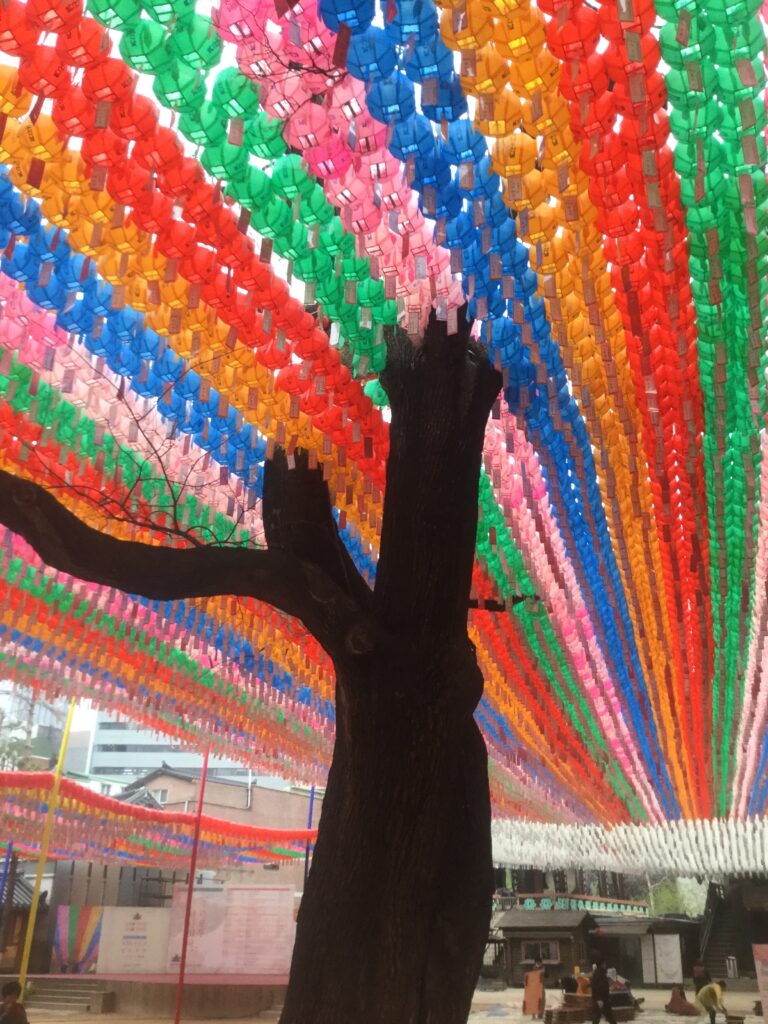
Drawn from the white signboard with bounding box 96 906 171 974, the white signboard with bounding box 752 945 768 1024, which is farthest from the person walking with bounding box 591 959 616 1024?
the white signboard with bounding box 96 906 171 974

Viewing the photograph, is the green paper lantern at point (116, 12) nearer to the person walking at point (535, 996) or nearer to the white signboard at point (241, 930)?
the white signboard at point (241, 930)

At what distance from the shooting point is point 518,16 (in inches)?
80.9

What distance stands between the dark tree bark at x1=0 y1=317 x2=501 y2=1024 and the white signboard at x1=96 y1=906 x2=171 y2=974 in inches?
522

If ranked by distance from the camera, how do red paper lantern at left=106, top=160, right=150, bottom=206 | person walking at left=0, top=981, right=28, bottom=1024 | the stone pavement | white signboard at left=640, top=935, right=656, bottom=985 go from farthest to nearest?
1. white signboard at left=640, top=935, right=656, bottom=985
2. the stone pavement
3. person walking at left=0, top=981, right=28, bottom=1024
4. red paper lantern at left=106, top=160, right=150, bottom=206

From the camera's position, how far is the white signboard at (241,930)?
44.5ft

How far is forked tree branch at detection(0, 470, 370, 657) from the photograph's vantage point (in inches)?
110

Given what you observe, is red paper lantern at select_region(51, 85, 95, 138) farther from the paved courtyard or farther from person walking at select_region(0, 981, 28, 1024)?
the paved courtyard

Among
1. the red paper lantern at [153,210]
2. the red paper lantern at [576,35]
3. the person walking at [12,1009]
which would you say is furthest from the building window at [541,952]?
the red paper lantern at [576,35]

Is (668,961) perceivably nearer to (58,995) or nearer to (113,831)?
(58,995)

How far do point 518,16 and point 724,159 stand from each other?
2.64 ft

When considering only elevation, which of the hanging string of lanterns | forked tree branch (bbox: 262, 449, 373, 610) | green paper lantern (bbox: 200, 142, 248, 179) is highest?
green paper lantern (bbox: 200, 142, 248, 179)

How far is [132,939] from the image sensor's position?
576 inches

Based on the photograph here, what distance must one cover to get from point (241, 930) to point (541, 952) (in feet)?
33.4

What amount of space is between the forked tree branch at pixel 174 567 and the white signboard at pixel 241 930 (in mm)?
11866
